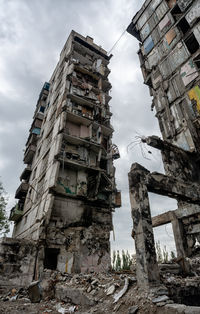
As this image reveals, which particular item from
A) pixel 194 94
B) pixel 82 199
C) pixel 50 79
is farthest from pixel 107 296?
pixel 50 79

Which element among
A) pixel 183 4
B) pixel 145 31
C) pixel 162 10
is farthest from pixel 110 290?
pixel 162 10

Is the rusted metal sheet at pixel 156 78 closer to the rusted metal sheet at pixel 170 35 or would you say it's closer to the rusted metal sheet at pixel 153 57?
the rusted metal sheet at pixel 153 57

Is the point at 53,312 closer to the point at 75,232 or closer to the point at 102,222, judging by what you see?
the point at 75,232

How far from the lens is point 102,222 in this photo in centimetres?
1578

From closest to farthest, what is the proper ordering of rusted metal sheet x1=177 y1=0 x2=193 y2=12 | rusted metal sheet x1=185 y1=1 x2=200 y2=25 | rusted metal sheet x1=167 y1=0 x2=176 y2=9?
rusted metal sheet x1=185 y1=1 x2=200 y2=25 < rusted metal sheet x1=177 y1=0 x2=193 y2=12 < rusted metal sheet x1=167 y1=0 x2=176 y2=9

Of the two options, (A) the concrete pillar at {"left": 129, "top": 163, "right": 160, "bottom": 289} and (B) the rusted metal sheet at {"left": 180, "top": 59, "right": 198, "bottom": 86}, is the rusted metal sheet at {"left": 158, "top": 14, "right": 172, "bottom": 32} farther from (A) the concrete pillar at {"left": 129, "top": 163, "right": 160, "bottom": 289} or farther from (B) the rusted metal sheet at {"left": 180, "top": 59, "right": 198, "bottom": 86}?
(A) the concrete pillar at {"left": 129, "top": 163, "right": 160, "bottom": 289}

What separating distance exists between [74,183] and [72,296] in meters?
10.8

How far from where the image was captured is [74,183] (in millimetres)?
16500

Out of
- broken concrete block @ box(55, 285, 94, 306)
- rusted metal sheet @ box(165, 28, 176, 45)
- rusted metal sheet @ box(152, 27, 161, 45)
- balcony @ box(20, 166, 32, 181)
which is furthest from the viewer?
balcony @ box(20, 166, 32, 181)

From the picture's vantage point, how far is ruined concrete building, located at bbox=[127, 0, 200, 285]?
16.1 ft

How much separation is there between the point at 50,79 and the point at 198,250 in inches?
1280

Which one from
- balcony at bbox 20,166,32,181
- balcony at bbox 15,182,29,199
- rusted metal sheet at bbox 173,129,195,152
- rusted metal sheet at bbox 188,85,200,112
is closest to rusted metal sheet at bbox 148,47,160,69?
rusted metal sheet at bbox 188,85,200,112

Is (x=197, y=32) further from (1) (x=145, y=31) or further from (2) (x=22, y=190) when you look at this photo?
(2) (x=22, y=190)

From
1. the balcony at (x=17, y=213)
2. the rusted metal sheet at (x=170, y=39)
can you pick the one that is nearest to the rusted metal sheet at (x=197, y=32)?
the rusted metal sheet at (x=170, y=39)
